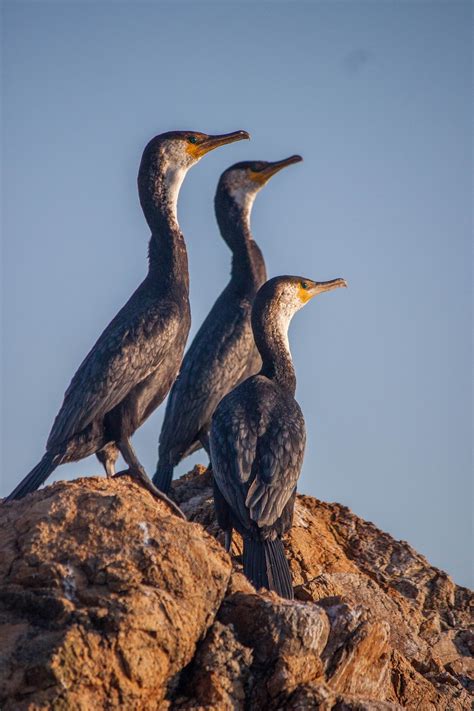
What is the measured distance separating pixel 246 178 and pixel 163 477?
193 inches

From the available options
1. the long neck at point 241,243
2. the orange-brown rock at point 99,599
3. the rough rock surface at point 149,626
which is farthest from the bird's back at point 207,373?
the orange-brown rock at point 99,599

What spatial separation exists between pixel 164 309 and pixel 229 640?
464cm

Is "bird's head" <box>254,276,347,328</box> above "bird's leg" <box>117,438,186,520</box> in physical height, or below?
above

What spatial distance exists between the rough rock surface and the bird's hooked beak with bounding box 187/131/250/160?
17.2 feet

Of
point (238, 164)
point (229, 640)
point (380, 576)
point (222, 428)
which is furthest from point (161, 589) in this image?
point (238, 164)

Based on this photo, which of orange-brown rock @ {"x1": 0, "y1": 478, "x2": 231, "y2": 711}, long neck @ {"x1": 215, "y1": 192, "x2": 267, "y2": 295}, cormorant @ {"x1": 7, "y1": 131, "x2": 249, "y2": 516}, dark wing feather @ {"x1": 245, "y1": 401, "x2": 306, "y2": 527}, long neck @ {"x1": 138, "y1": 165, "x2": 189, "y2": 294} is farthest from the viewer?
long neck @ {"x1": 215, "y1": 192, "x2": 267, "y2": 295}

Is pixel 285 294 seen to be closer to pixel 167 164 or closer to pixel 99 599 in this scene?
pixel 167 164

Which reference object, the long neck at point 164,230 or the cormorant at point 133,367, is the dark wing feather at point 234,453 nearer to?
the cormorant at point 133,367

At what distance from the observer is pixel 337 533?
10.1 meters

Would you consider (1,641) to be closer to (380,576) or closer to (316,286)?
(380,576)

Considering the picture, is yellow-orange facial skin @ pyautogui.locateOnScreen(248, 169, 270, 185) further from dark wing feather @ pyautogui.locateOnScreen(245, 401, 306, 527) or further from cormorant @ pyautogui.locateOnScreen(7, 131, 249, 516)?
dark wing feather @ pyautogui.locateOnScreen(245, 401, 306, 527)

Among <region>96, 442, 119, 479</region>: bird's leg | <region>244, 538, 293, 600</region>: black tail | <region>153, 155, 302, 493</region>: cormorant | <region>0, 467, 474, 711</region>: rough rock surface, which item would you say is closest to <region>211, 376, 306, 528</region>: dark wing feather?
<region>244, 538, 293, 600</region>: black tail

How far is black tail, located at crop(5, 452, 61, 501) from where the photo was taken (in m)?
8.60

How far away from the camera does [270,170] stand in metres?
14.6
